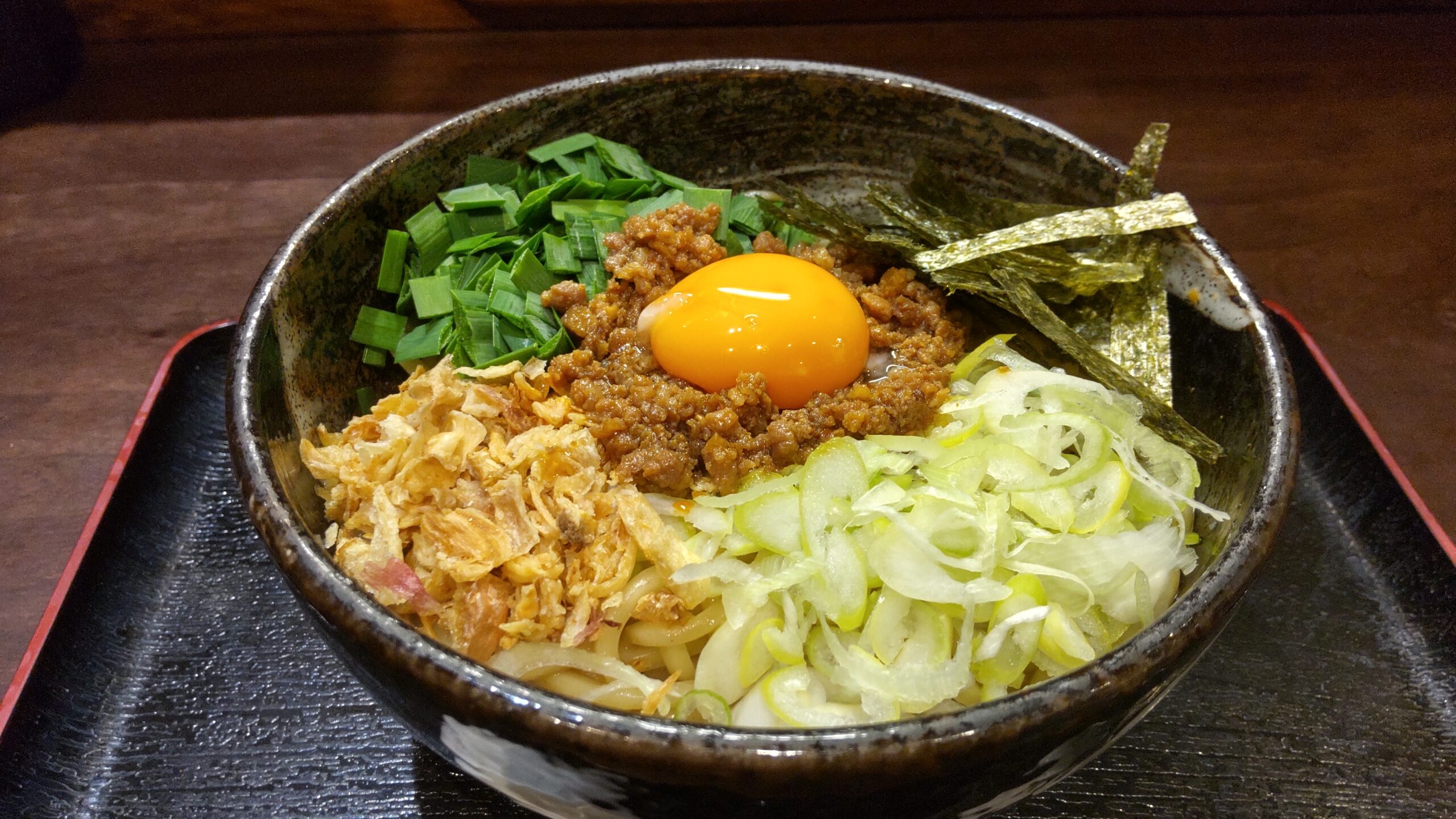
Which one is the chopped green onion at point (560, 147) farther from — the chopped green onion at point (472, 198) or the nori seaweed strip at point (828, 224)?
the nori seaweed strip at point (828, 224)

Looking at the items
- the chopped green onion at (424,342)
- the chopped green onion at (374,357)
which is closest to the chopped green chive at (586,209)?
the chopped green onion at (424,342)

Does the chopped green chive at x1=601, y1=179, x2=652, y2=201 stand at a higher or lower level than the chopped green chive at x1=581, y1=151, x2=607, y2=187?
lower

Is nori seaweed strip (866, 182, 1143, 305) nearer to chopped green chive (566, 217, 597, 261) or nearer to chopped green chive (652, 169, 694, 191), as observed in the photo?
chopped green chive (652, 169, 694, 191)

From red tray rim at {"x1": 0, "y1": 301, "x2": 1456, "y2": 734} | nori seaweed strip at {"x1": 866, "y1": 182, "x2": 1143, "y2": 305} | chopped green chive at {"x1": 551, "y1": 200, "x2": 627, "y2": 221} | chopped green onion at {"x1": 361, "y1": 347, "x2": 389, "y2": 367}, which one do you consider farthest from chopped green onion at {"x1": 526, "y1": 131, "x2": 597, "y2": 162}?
red tray rim at {"x1": 0, "y1": 301, "x2": 1456, "y2": 734}

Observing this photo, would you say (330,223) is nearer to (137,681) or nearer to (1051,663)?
(137,681)

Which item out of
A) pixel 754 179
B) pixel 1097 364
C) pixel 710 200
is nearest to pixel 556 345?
pixel 710 200

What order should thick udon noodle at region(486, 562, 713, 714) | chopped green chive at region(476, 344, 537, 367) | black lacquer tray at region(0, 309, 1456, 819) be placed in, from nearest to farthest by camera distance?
thick udon noodle at region(486, 562, 713, 714) → black lacquer tray at region(0, 309, 1456, 819) → chopped green chive at region(476, 344, 537, 367)

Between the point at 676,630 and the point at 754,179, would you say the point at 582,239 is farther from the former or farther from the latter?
the point at 676,630
